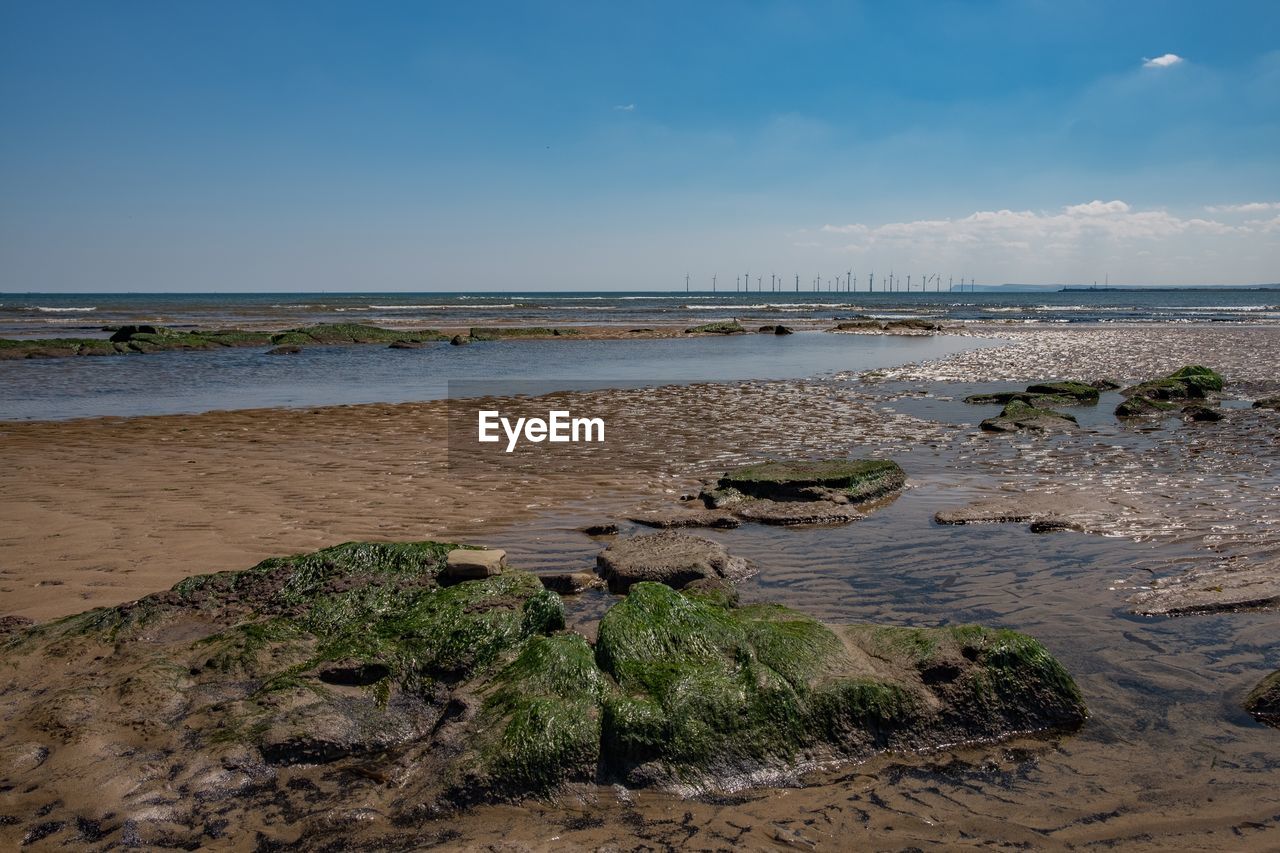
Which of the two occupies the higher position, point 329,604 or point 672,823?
point 329,604

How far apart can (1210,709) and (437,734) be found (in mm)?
4173

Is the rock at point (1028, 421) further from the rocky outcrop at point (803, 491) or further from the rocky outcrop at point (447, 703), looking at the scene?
the rocky outcrop at point (447, 703)

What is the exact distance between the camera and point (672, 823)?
3701 millimetres

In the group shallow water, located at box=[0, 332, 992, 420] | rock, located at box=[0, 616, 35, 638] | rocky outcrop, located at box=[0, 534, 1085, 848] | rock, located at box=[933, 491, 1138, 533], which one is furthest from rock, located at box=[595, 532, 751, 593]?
shallow water, located at box=[0, 332, 992, 420]

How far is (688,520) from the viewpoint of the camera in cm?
Result: 830

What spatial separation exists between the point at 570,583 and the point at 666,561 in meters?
0.77

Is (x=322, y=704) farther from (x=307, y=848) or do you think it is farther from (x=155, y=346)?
(x=155, y=346)

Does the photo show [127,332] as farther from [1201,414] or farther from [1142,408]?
[1201,414]

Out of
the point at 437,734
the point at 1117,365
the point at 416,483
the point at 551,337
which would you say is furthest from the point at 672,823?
the point at 551,337

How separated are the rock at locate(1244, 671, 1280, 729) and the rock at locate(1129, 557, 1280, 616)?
1.22 m

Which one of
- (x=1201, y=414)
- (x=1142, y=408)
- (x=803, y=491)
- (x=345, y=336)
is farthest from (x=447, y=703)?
(x=345, y=336)

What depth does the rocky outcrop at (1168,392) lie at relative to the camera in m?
14.9

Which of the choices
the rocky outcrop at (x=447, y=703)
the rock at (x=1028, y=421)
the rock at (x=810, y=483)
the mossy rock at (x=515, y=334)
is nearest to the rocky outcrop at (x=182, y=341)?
the mossy rock at (x=515, y=334)

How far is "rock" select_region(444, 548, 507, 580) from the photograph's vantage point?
5918 mm
